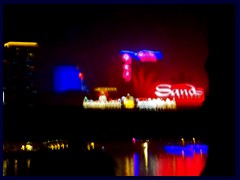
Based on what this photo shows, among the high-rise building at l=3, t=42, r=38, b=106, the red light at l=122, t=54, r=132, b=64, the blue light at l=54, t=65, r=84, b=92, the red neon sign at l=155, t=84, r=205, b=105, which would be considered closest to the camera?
the high-rise building at l=3, t=42, r=38, b=106

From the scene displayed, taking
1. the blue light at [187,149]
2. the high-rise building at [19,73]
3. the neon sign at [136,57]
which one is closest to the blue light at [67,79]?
the high-rise building at [19,73]

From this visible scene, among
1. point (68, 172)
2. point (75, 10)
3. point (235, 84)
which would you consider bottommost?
point (68, 172)

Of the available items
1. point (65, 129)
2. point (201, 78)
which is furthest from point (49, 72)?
point (201, 78)

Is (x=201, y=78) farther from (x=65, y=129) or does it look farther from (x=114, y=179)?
(x=114, y=179)

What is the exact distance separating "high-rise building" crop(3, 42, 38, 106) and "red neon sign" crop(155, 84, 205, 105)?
208cm

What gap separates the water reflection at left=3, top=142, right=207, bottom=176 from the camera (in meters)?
5.81

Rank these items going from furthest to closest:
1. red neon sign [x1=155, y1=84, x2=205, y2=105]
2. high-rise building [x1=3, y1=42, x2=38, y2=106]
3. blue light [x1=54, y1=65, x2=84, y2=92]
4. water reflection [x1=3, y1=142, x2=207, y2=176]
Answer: red neon sign [x1=155, y1=84, x2=205, y2=105]
blue light [x1=54, y1=65, x2=84, y2=92]
high-rise building [x1=3, y1=42, x2=38, y2=106]
water reflection [x1=3, y1=142, x2=207, y2=176]

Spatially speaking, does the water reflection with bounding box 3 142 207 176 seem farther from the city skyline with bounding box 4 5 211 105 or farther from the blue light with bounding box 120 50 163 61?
the blue light with bounding box 120 50 163 61

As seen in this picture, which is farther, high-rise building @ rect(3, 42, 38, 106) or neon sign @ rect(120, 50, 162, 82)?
neon sign @ rect(120, 50, 162, 82)

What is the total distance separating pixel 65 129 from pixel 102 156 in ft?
4.08

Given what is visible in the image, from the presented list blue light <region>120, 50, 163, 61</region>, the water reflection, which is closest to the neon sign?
blue light <region>120, 50, 163, 61</region>

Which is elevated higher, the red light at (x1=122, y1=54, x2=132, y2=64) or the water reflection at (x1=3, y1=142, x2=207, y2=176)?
the red light at (x1=122, y1=54, x2=132, y2=64)

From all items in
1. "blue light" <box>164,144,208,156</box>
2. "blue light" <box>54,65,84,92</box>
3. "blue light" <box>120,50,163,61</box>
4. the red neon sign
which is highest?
"blue light" <box>120,50,163,61</box>

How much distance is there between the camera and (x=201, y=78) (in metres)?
7.40
